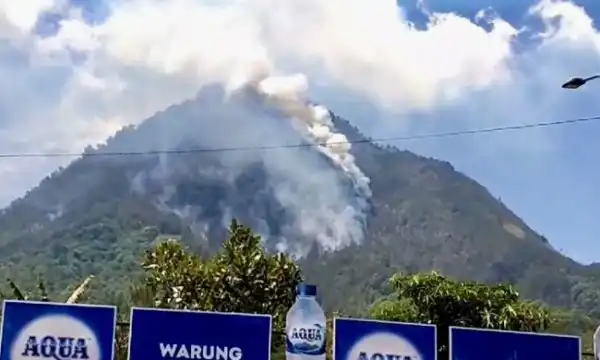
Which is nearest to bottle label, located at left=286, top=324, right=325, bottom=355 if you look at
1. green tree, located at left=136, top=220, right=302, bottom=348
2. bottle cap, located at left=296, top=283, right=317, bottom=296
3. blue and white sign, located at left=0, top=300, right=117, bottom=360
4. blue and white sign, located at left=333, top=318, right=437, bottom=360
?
blue and white sign, located at left=333, top=318, right=437, bottom=360

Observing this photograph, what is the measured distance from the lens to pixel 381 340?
14.3 m

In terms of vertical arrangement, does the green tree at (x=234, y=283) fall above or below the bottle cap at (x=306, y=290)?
above

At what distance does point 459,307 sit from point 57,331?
19035 mm

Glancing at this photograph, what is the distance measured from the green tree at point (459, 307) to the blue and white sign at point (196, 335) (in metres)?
16.1

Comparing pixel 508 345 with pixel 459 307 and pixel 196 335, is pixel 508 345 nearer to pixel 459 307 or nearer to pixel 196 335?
pixel 196 335

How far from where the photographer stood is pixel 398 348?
14.3 metres

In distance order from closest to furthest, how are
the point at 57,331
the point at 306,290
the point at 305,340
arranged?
the point at 57,331 → the point at 305,340 → the point at 306,290

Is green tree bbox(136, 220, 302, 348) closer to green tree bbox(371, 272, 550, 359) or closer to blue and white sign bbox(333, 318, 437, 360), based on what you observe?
green tree bbox(371, 272, 550, 359)

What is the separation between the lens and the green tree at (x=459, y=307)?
3011 centimetres

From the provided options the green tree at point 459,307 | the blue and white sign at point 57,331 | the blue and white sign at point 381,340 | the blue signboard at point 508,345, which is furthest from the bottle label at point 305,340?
the green tree at point 459,307

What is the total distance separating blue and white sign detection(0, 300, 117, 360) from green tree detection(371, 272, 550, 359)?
17212 millimetres

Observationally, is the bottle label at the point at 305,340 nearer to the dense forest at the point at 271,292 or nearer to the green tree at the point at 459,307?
the dense forest at the point at 271,292

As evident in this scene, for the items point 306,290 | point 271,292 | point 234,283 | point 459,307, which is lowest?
point 306,290

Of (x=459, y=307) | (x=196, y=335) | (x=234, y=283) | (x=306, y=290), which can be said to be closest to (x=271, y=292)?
(x=234, y=283)
